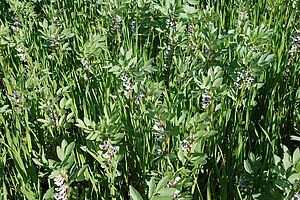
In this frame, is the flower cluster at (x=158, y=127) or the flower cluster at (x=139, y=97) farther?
the flower cluster at (x=139, y=97)

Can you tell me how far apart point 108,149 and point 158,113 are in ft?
0.62

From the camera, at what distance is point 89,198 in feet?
5.35

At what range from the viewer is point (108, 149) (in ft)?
4.80

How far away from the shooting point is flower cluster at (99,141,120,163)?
1456 millimetres

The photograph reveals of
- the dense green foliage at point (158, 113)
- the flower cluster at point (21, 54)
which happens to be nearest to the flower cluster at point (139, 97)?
the dense green foliage at point (158, 113)

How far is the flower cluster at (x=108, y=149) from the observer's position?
4.78 feet

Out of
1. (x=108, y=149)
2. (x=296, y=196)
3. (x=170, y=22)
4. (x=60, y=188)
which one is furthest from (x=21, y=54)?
(x=296, y=196)

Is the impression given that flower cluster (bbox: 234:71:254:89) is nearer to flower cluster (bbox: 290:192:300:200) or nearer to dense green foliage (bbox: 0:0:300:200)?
dense green foliage (bbox: 0:0:300:200)

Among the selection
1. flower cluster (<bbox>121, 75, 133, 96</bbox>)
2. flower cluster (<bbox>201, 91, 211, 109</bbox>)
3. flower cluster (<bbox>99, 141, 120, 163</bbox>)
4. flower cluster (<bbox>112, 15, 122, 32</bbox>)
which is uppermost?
flower cluster (<bbox>112, 15, 122, 32</bbox>)

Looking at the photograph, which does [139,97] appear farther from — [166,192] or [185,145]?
[166,192]

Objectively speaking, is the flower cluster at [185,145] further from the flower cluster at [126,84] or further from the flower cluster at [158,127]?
the flower cluster at [126,84]

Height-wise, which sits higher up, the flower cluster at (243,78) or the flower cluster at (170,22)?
the flower cluster at (170,22)

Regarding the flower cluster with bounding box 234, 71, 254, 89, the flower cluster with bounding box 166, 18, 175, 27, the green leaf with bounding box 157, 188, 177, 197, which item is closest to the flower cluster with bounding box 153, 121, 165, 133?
the green leaf with bounding box 157, 188, 177, 197

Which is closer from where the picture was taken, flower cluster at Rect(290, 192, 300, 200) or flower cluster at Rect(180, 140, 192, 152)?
flower cluster at Rect(290, 192, 300, 200)
